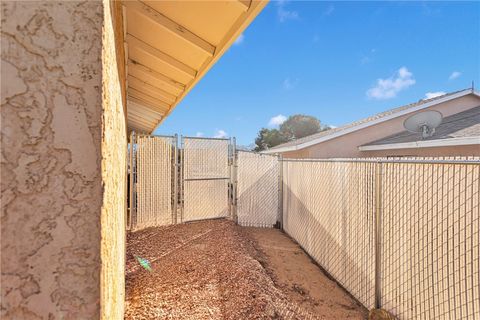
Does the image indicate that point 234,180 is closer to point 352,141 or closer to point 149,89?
point 149,89

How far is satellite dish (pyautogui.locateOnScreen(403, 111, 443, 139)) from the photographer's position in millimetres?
7734

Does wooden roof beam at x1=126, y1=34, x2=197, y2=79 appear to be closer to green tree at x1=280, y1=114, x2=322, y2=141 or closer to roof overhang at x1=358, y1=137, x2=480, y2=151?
roof overhang at x1=358, y1=137, x2=480, y2=151

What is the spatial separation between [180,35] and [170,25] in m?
0.12

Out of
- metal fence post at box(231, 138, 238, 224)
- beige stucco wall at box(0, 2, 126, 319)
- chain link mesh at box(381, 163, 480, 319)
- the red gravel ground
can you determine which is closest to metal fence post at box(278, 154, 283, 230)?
metal fence post at box(231, 138, 238, 224)

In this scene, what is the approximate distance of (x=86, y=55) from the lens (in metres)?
0.76

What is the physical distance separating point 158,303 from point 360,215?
343cm

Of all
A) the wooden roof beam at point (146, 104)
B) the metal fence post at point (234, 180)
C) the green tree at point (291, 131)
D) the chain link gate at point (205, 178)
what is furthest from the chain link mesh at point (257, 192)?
the green tree at point (291, 131)

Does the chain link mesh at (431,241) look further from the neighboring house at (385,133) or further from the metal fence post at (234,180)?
the neighboring house at (385,133)

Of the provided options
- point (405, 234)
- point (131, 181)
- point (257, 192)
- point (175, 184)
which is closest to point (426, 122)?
point (257, 192)

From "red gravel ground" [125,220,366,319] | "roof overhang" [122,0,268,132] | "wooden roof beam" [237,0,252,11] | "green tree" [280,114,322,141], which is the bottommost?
"red gravel ground" [125,220,366,319]

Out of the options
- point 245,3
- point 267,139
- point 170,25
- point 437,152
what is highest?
point 267,139

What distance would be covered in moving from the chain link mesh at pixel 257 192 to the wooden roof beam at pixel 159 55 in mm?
5026

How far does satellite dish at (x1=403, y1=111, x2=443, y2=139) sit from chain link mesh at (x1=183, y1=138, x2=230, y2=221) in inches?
248

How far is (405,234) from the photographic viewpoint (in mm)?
3145
